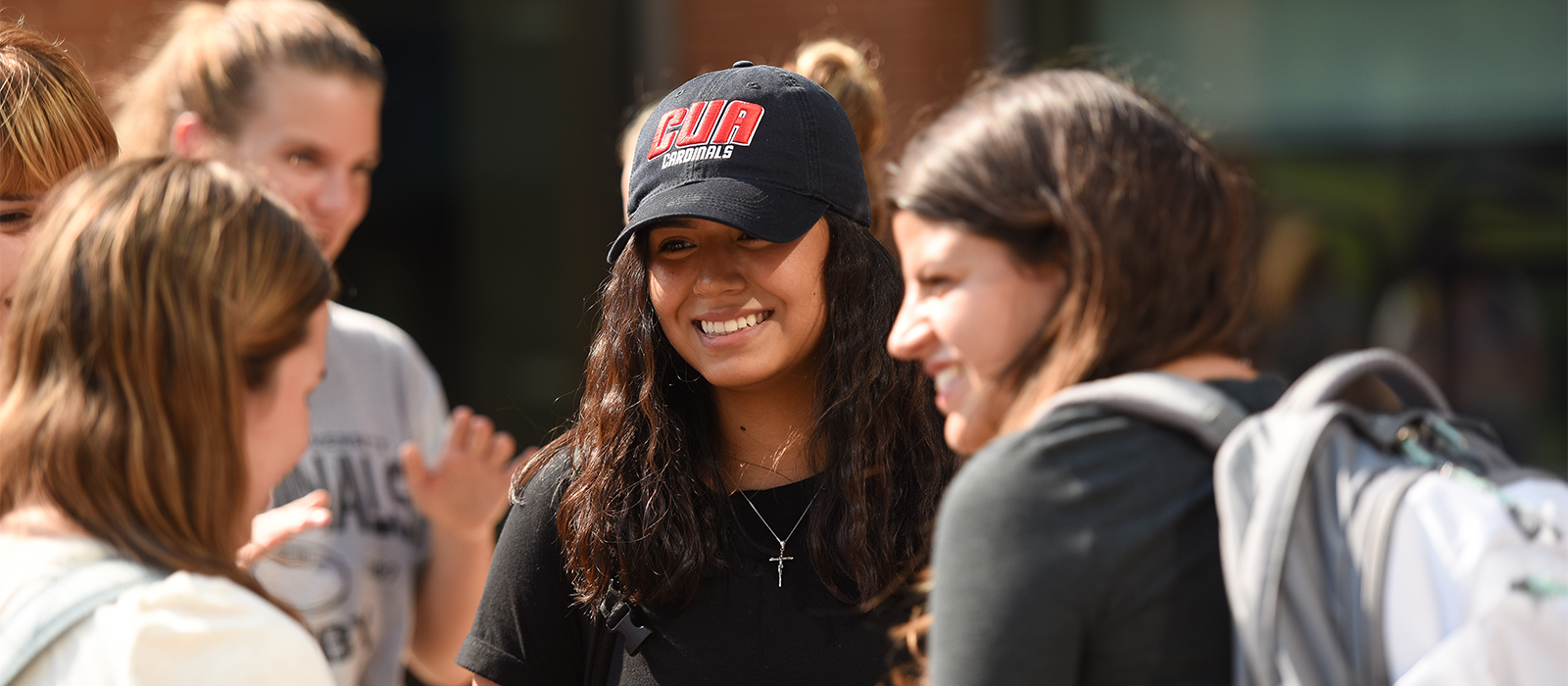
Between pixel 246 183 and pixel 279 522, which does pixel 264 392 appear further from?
pixel 279 522

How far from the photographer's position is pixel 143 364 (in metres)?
1.30

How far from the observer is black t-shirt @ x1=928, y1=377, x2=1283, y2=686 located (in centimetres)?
114

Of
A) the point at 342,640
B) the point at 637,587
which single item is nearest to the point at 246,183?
the point at 637,587

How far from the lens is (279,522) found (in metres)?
1.90

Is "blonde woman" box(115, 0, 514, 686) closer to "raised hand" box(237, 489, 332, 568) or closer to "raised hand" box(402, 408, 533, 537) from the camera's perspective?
"raised hand" box(402, 408, 533, 537)

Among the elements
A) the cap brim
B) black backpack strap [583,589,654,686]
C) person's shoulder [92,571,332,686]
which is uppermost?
the cap brim

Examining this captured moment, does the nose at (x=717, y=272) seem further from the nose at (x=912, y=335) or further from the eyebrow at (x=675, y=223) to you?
the nose at (x=912, y=335)

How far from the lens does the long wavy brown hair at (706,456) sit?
186 cm

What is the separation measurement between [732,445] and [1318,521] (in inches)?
42.1

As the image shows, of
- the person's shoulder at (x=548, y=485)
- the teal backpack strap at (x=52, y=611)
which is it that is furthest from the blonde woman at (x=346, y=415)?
the teal backpack strap at (x=52, y=611)

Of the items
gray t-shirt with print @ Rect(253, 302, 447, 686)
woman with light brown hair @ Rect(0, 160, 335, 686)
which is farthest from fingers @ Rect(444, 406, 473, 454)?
woman with light brown hair @ Rect(0, 160, 335, 686)

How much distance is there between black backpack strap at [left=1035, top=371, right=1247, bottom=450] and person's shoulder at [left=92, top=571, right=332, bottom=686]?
752mm

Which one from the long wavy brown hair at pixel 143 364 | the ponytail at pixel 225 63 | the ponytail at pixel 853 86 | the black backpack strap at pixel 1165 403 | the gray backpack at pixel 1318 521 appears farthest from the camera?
the ponytail at pixel 225 63

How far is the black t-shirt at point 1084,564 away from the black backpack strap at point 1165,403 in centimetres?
1
